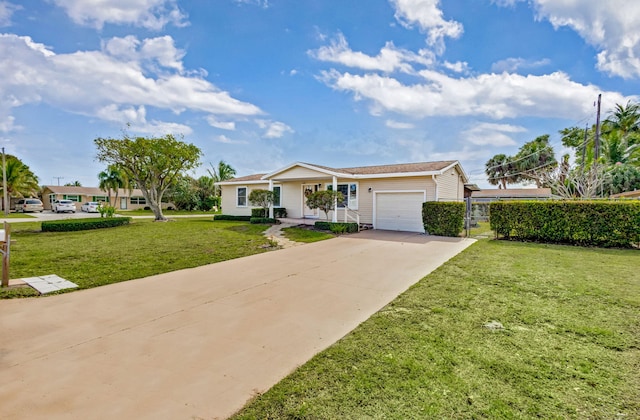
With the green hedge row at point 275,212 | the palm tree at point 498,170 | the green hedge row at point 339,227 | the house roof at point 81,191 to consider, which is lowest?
the green hedge row at point 339,227

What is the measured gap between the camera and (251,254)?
375 inches

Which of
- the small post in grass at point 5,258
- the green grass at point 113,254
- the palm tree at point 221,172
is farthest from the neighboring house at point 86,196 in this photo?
the small post in grass at point 5,258

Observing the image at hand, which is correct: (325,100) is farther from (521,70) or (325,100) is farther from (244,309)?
(244,309)

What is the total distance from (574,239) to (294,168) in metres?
12.8

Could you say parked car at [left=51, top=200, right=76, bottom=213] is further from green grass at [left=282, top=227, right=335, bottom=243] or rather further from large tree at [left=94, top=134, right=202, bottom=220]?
green grass at [left=282, top=227, right=335, bottom=243]

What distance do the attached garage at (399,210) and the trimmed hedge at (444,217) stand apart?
0.94m

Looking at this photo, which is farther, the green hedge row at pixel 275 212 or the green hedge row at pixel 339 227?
the green hedge row at pixel 275 212

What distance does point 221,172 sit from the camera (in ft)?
141

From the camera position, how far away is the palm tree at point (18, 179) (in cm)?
3362

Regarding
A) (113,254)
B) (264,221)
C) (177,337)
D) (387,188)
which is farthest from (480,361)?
(264,221)

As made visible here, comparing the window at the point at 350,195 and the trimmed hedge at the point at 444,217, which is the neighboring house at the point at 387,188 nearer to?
the window at the point at 350,195

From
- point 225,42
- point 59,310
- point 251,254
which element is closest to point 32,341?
point 59,310

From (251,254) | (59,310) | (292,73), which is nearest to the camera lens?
(59,310)

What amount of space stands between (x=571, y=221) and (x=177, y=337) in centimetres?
1350
